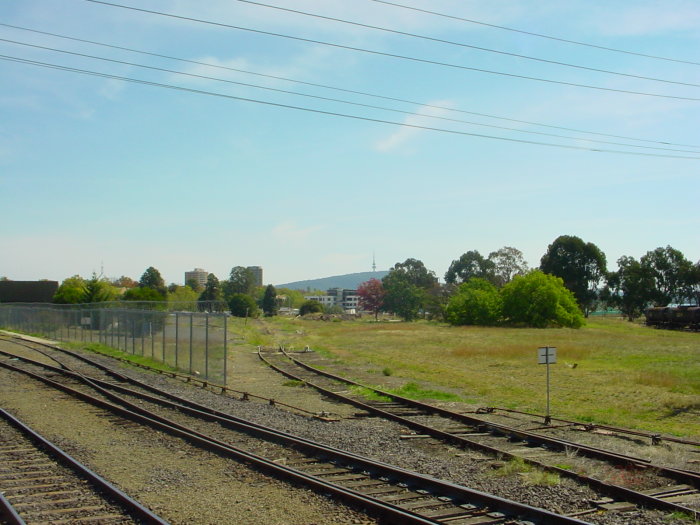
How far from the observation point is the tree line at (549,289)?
82.7 metres

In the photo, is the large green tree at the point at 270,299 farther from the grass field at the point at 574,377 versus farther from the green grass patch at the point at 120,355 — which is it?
the green grass patch at the point at 120,355

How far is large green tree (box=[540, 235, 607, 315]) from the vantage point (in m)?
123

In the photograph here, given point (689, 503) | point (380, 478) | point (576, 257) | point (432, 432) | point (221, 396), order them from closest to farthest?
1. point (689, 503)
2. point (380, 478)
3. point (432, 432)
4. point (221, 396)
5. point (576, 257)

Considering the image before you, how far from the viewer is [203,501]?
903 centimetres

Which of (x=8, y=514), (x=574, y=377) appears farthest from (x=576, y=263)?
(x=8, y=514)

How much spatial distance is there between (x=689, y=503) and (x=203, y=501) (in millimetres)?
6403

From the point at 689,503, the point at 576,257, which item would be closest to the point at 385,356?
the point at 689,503

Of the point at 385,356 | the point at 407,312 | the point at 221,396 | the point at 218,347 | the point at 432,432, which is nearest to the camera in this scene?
the point at 432,432

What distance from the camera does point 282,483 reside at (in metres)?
9.91

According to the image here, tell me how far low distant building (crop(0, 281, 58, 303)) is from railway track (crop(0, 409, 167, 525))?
3925 inches

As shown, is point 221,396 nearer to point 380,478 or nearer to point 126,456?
point 126,456

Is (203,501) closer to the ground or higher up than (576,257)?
closer to the ground

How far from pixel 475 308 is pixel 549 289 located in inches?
393

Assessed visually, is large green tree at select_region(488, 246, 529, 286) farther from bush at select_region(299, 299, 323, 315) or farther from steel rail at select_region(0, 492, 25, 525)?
steel rail at select_region(0, 492, 25, 525)
